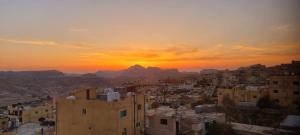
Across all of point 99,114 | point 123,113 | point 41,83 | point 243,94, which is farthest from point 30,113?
point 41,83

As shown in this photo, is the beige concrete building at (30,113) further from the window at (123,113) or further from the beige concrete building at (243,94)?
the beige concrete building at (243,94)

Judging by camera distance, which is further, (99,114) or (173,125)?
(173,125)

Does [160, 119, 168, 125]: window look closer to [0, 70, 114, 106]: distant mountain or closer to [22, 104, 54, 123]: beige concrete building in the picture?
[22, 104, 54, 123]: beige concrete building

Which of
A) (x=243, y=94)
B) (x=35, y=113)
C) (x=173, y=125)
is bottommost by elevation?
(x=35, y=113)

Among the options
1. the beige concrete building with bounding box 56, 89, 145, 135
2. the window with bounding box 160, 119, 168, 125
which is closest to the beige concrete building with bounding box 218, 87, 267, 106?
the window with bounding box 160, 119, 168, 125

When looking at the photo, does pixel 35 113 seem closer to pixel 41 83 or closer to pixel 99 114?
pixel 99 114

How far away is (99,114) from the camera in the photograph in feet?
17.5

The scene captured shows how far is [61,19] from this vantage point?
A: 5207 mm

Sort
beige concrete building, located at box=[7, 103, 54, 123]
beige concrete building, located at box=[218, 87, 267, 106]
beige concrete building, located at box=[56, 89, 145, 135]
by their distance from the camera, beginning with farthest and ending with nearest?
beige concrete building, located at box=[7, 103, 54, 123] < beige concrete building, located at box=[218, 87, 267, 106] < beige concrete building, located at box=[56, 89, 145, 135]

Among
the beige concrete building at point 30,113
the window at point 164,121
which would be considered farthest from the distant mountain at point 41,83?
the window at point 164,121

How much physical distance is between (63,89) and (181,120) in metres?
26.9

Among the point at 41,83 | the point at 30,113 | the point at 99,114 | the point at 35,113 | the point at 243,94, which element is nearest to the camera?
the point at 99,114

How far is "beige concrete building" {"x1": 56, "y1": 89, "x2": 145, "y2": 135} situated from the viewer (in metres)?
5.23

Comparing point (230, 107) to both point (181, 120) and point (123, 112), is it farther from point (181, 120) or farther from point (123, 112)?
point (123, 112)
